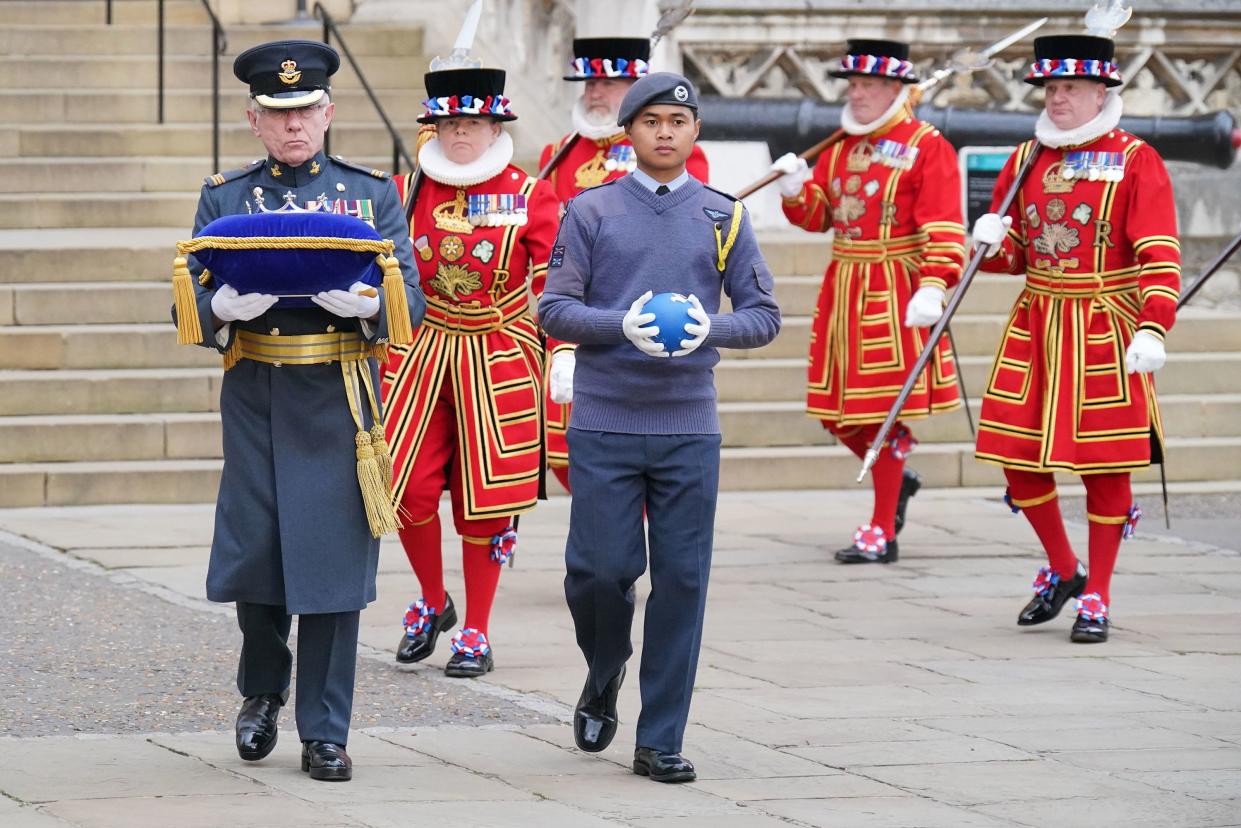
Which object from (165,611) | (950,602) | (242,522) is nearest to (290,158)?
(242,522)

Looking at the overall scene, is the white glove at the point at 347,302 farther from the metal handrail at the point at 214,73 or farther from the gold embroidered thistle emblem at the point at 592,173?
the metal handrail at the point at 214,73

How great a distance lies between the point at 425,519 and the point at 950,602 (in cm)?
242

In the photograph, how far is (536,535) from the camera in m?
10.2

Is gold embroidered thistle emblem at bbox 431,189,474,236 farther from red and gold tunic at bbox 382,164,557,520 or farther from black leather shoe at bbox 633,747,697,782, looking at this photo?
black leather shoe at bbox 633,747,697,782

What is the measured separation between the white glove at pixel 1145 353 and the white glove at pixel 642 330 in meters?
2.67

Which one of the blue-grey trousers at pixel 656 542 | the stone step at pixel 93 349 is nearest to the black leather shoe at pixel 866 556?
the stone step at pixel 93 349

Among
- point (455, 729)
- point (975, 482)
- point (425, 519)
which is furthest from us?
point (975, 482)

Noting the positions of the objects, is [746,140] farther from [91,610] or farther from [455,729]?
[455,729]

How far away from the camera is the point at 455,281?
7438mm

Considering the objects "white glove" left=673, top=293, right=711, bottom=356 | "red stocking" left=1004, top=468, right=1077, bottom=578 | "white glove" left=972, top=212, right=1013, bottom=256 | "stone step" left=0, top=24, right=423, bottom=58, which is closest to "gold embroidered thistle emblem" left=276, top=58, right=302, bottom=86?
"white glove" left=673, top=293, right=711, bottom=356

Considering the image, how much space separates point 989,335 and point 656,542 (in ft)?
22.6

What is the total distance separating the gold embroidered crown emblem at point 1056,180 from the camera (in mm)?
8117

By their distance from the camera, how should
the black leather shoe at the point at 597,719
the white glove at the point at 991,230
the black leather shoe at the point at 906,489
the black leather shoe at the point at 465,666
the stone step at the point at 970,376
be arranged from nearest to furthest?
the black leather shoe at the point at 597,719 < the black leather shoe at the point at 465,666 < the white glove at the point at 991,230 < the black leather shoe at the point at 906,489 < the stone step at the point at 970,376

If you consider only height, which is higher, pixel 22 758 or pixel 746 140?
pixel 746 140
